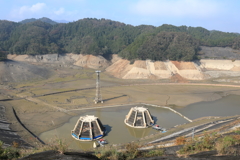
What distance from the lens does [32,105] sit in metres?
39.6

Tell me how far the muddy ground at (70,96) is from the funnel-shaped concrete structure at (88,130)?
217 inches

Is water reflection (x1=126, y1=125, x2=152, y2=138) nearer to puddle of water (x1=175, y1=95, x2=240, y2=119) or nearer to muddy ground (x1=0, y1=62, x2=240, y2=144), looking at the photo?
puddle of water (x1=175, y1=95, x2=240, y2=119)

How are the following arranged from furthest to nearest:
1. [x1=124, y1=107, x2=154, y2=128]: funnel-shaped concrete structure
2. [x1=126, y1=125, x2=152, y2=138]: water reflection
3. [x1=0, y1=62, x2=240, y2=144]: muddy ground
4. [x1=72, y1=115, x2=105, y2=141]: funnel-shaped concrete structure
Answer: [x1=0, y1=62, x2=240, y2=144]: muddy ground, [x1=124, y1=107, x2=154, y2=128]: funnel-shaped concrete structure, [x1=126, y1=125, x2=152, y2=138]: water reflection, [x1=72, y1=115, x2=105, y2=141]: funnel-shaped concrete structure

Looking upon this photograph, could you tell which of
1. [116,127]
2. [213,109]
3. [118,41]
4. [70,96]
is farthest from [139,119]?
[118,41]

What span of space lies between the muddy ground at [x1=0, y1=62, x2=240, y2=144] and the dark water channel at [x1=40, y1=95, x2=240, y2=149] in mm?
1931

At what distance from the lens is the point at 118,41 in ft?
385

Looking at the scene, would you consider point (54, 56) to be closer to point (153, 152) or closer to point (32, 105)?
point (32, 105)

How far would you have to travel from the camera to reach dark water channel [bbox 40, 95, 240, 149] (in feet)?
88.2

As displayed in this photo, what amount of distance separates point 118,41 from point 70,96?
249 ft

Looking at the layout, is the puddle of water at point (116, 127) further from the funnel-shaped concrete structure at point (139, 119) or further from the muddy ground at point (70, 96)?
the muddy ground at point (70, 96)

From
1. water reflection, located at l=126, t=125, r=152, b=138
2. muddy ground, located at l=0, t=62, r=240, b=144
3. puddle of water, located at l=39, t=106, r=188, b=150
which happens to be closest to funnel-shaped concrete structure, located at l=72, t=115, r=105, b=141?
puddle of water, located at l=39, t=106, r=188, b=150

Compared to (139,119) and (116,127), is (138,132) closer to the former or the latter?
(139,119)

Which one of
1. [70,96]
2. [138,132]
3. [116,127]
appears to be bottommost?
[138,132]

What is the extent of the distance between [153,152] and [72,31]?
492 feet
